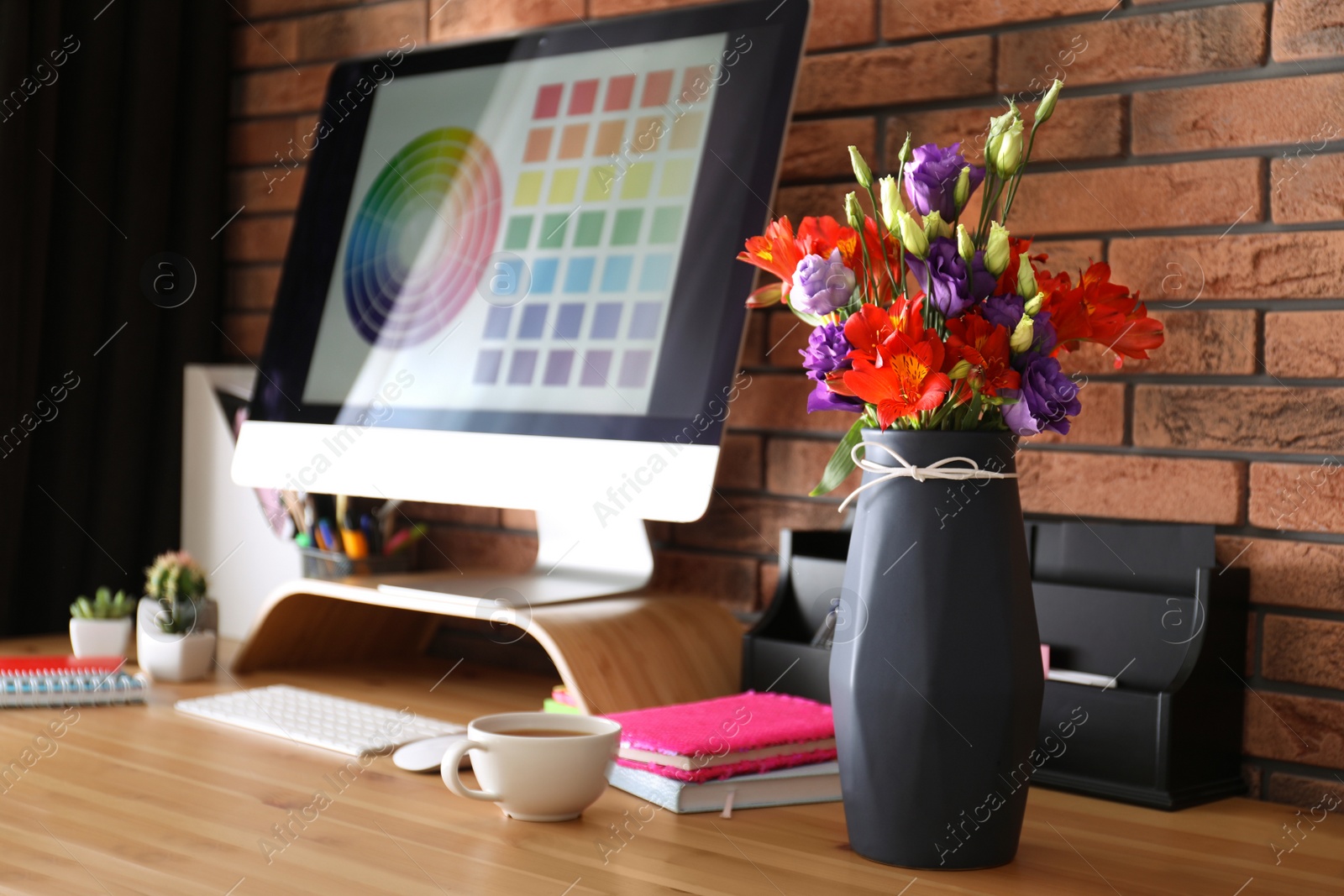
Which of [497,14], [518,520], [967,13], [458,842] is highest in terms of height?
[497,14]

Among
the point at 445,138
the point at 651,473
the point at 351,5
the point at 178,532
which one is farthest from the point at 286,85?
the point at 651,473

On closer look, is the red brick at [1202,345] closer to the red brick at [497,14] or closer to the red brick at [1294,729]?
the red brick at [1294,729]

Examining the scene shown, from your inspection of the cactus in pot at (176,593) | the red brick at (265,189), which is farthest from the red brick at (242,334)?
the cactus in pot at (176,593)

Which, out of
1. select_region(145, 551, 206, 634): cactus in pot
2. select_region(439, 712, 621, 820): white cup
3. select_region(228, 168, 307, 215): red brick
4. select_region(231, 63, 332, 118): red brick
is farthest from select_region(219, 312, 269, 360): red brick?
select_region(439, 712, 621, 820): white cup

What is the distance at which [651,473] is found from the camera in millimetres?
1150

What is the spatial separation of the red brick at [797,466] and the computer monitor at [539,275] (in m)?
0.10

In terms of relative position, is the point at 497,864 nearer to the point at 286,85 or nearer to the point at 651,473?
the point at 651,473

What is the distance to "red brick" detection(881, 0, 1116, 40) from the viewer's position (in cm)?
118

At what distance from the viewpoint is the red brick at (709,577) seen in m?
1.40

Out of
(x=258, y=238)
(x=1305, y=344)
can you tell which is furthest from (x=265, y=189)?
(x=1305, y=344)

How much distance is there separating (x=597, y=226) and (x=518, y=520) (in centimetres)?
45

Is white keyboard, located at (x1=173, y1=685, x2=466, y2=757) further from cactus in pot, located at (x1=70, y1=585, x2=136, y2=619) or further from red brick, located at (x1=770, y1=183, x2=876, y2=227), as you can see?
red brick, located at (x1=770, y1=183, x2=876, y2=227)

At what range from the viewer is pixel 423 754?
3.35ft

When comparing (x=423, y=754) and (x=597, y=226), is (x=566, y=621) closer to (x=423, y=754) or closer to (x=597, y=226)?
(x=423, y=754)
